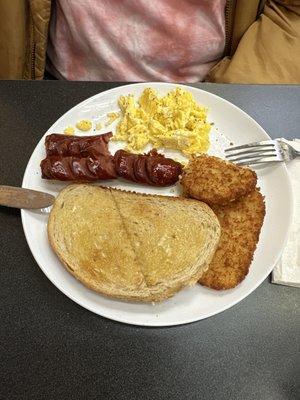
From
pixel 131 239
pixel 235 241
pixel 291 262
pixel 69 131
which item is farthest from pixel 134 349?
pixel 69 131

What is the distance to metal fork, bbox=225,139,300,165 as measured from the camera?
1849mm

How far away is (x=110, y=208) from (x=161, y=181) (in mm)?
221

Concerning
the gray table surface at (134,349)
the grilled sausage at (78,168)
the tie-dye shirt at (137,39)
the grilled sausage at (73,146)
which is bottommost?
the gray table surface at (134,349)

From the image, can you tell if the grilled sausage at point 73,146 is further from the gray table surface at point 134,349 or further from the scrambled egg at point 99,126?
the gray table surface at point 134,349

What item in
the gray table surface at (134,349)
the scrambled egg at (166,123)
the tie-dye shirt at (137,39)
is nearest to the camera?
the gray table surface at (134,349)

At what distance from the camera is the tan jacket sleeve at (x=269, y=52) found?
2252 mm

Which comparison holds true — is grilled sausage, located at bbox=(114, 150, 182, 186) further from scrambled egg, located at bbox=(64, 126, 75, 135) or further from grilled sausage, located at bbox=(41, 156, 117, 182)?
scrambled egg, located at bbox=(64, 126, 75, 135)

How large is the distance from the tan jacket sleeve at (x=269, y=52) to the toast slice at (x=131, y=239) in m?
0.84

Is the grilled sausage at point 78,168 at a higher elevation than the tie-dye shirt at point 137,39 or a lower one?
lower

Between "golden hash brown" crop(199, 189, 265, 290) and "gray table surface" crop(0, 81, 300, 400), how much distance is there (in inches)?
5.0

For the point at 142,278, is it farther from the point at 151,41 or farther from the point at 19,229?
the point at 151,41

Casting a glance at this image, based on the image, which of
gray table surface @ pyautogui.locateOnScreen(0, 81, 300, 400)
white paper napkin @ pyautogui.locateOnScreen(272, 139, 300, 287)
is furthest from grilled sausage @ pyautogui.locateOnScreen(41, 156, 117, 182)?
white paper napkin @ pyautogui.locateOnScreen(272, 139, 300, 287)

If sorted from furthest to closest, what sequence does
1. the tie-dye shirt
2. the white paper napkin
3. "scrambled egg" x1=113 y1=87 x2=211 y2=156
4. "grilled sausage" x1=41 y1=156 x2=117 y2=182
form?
the tie-dye shirt → "scrambled egg" x1=113 y1=87 x2=211 y2=156 → "grilled sausage" x1=41 y1=156 x2=117 y2=182 → the white paper napkin

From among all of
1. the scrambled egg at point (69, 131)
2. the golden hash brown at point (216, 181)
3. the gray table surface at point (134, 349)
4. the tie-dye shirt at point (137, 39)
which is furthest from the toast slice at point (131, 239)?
the tie-dye shirt at point (137, 39)
